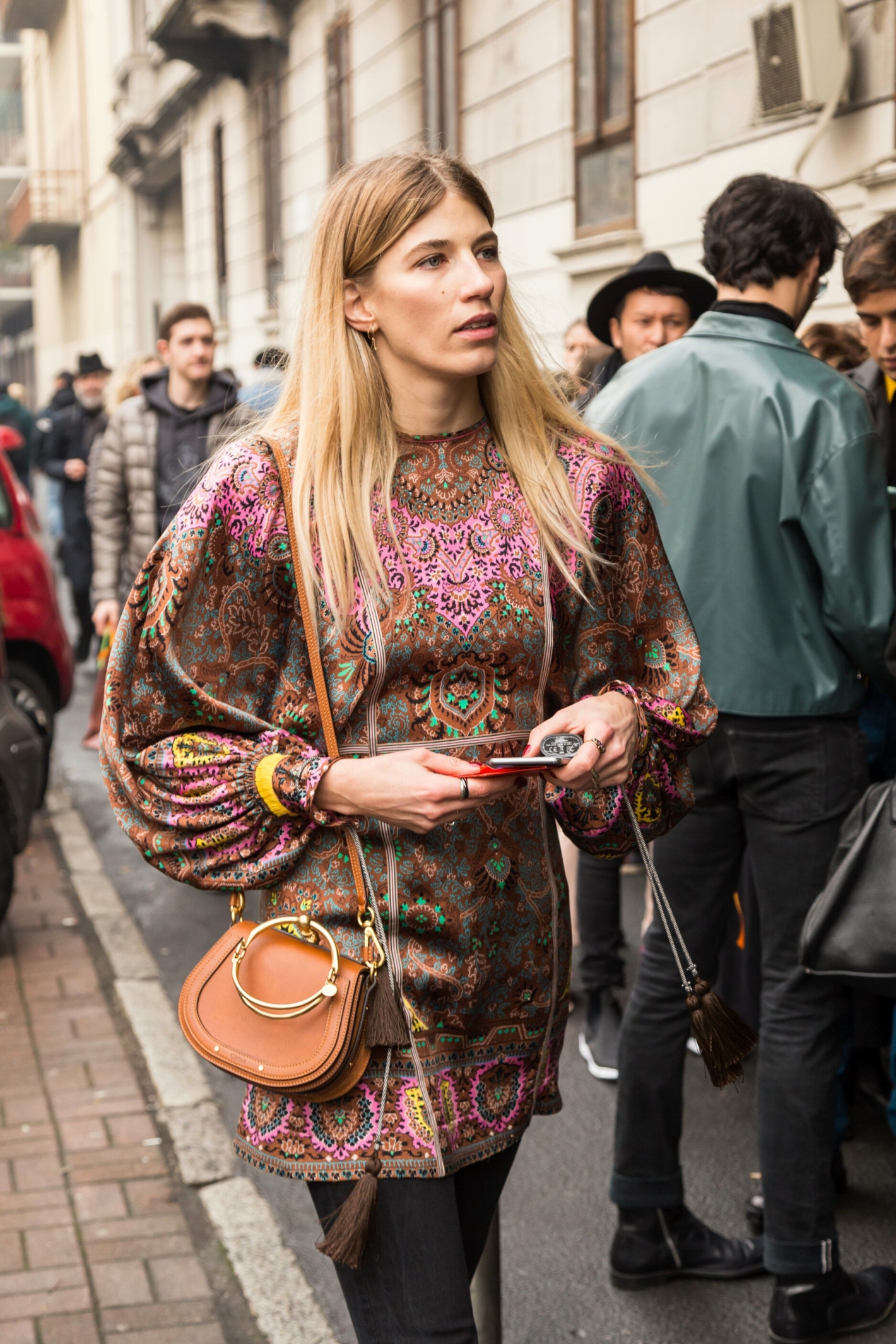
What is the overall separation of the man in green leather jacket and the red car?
428cm

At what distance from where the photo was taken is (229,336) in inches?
819

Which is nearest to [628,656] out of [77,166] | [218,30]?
[218,30]

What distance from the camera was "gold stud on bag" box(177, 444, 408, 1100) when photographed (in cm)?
205

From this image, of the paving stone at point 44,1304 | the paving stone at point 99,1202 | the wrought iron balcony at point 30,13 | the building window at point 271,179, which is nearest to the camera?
the paving stone at point 44,1304

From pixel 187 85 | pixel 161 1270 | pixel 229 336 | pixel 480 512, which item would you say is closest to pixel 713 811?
pixel 480 512

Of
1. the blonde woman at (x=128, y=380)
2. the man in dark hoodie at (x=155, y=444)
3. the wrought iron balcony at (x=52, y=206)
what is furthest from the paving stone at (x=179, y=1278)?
the wrought iron balcony at (x=52, y=206)

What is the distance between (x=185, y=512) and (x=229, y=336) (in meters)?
19.3

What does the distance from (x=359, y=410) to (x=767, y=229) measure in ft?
4.89

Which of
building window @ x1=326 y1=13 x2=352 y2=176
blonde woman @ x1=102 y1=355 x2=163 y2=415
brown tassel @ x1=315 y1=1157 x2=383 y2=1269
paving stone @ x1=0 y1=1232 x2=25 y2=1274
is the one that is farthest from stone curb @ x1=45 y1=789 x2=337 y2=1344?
building window @ x1=326 y1=13 x2=352 y2=176

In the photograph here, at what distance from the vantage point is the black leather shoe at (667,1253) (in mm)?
3479

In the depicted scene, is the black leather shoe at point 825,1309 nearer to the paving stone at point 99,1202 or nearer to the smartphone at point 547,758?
the paving stone at point 99,1202

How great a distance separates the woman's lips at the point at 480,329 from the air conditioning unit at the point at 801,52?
5.42 m

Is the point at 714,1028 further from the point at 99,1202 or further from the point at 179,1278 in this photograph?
the point at 99,1202

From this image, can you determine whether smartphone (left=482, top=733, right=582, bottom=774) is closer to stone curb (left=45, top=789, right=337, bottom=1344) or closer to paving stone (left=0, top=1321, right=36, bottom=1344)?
stone curb (left=45, top=789, right=337, bottom=1344)
